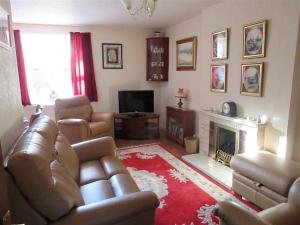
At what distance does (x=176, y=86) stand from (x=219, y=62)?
5.02 feet

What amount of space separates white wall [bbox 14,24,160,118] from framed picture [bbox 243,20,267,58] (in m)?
2.79

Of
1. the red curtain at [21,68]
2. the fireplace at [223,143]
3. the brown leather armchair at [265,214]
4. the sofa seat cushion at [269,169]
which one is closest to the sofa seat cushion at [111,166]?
the brown leather armchair at [265,214]

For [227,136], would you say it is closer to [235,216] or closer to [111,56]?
[235,216]

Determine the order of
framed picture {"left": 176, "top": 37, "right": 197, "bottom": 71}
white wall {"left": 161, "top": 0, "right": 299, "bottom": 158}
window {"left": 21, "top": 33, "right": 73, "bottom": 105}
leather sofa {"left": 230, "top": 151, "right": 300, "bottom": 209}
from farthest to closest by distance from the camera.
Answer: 1. window {"left": 21, "top": 33, "right": 73, "bottom": 105}
2. framed picture {"left": 176, "top": 37, "right": 197, "bottom": 71}
3. white wall {"left": 161, "top": 0, "right": 299, "bottom": 158}
4. leather sofa {"left": 230, "top": 151, "right": 300, "bottom": 209}

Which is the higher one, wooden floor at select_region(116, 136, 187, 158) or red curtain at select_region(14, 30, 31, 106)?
red curtain at select_region(14, 30, 31, 106)

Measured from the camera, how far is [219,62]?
11.3ft

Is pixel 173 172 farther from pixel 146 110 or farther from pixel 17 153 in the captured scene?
pixel 17 153

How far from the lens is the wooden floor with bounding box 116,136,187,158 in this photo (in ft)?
13.4

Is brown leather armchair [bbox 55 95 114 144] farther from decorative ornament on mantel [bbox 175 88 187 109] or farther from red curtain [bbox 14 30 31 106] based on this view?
decorative ornament on mantel [bbox 175 88 187 109]

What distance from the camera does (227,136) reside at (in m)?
3.42

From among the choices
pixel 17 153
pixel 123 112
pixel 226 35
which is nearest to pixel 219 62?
pixel 226 35

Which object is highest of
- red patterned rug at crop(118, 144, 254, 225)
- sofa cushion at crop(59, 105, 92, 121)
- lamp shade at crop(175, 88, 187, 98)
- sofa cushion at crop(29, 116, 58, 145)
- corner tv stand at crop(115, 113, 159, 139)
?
lamp shade at crop(175, 88, 187, 98)

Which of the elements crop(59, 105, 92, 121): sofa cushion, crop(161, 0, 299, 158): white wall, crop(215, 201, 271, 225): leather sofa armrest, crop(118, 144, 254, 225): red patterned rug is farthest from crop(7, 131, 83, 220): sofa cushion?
crop(59, 105, 92, 121): sofa cushion

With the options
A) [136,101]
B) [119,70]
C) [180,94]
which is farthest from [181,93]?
[119,70]
